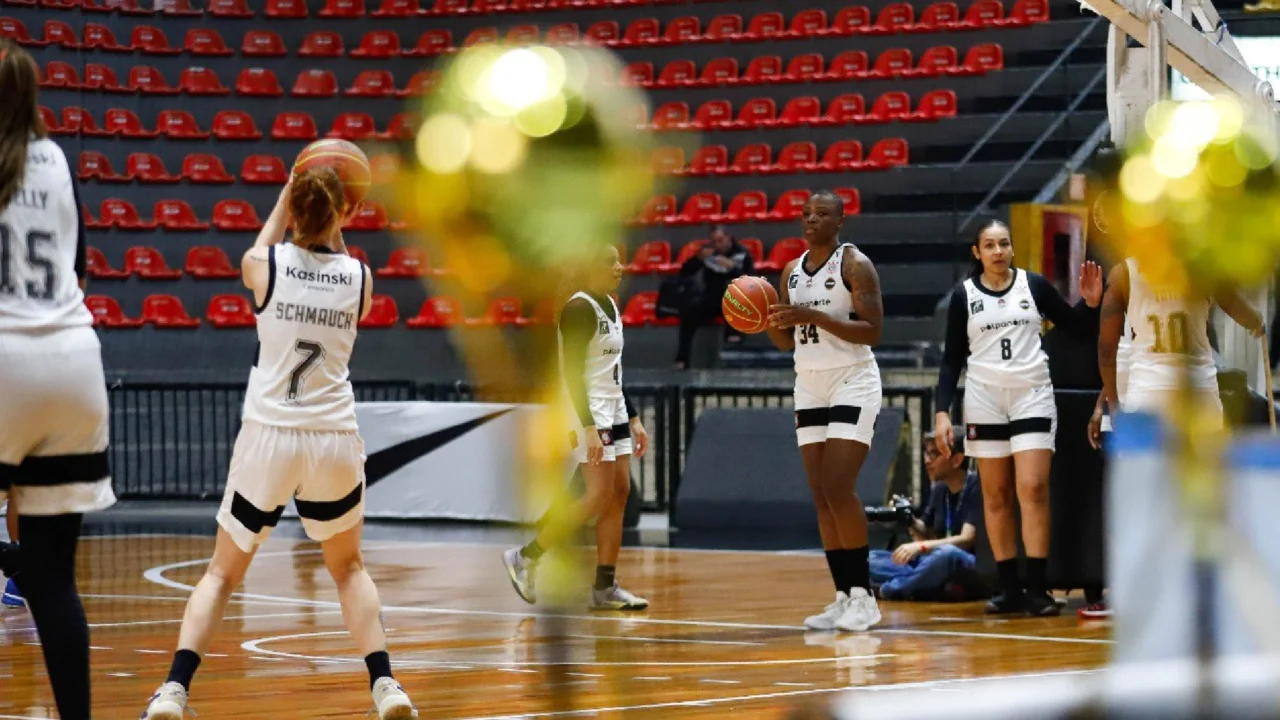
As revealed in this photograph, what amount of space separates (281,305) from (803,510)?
8379mm

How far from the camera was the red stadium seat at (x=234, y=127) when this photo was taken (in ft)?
71.9

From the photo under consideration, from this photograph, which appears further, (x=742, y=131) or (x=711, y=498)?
(x=742, y=131)

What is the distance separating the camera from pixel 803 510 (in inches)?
531

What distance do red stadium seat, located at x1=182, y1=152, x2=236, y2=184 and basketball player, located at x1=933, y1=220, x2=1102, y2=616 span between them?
14145mm

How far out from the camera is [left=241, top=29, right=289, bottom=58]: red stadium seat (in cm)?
2302

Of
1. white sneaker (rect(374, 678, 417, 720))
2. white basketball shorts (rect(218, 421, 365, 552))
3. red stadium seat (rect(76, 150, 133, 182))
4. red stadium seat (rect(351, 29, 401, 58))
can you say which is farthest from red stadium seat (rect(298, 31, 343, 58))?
white sneaker (rect(374, 678, 417, 720))

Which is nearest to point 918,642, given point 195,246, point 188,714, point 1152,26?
point 188,714

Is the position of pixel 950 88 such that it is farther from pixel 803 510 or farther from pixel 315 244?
pixel 315 244

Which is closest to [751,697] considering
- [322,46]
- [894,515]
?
[894,515]

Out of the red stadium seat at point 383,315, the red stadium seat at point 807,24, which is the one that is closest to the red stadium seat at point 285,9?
the red stadium seat at point 383,315

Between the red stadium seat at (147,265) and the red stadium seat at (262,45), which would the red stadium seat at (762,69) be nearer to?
the red stadium seat at (262,45)

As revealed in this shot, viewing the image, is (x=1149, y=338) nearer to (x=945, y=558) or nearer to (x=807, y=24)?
(x=945, y=558)

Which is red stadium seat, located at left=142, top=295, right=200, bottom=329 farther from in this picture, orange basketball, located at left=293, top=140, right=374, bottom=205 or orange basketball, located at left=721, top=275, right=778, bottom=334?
orange basketball, located at left=293, top=140, right=374, bottom=205

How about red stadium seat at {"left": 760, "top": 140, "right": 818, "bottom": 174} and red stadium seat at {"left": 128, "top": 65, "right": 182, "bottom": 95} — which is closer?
red stadium seat at {"left": 760, "top": 140, "right": 818, "bottom": 174}
